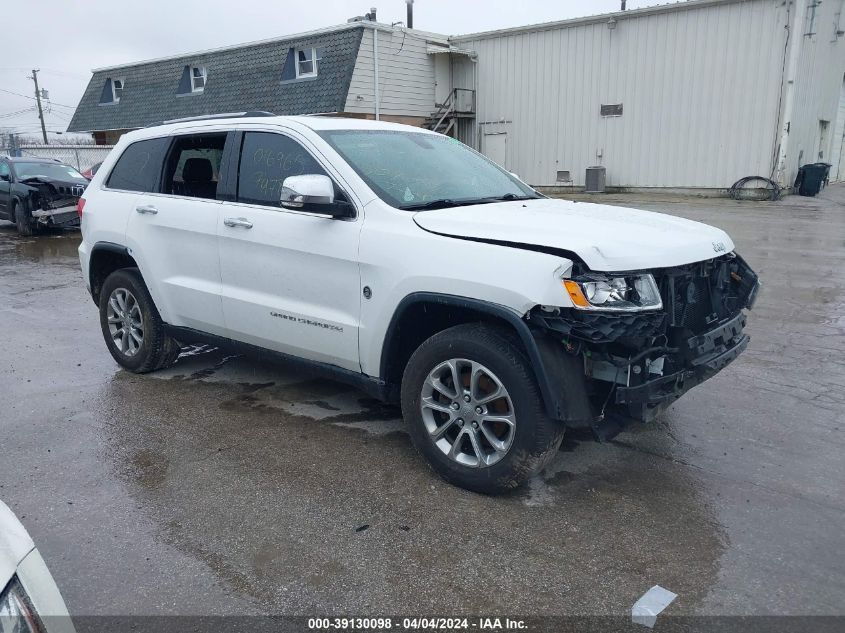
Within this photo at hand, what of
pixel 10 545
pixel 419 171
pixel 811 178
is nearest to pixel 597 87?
pixel 811 178

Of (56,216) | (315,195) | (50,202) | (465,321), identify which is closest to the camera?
(465,321)

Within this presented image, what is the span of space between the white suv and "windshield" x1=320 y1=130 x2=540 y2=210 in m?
0.02

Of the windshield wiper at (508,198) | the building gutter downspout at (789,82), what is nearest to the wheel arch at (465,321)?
the windshield wiper at (508,198)

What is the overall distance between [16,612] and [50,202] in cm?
1571

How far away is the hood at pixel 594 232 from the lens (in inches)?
125

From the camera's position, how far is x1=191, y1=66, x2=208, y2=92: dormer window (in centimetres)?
2651

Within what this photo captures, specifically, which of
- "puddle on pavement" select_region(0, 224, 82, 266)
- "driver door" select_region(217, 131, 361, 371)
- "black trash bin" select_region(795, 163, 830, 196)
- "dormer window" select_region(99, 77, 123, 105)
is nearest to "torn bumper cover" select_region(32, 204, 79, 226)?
"puddle on pavement" select_region(0, 224, 82, 266)

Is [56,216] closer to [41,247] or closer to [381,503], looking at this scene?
[41,247]

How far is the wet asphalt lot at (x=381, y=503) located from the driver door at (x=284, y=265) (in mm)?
641

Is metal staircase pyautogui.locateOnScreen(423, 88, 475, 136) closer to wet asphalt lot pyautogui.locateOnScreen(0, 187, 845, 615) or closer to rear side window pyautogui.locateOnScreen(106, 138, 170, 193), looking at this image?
rear side window pyautogui.locateOnScreen(106, 138, 170, 193)

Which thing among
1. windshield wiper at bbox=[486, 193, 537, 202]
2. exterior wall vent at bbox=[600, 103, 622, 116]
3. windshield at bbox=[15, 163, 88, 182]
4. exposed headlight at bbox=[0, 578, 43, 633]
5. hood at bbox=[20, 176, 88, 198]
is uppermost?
exterior wall vent at bbox=[600, 103, 622, 116]

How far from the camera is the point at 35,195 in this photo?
1509 centimetres

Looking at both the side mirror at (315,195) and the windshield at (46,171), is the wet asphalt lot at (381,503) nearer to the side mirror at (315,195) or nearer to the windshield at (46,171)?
the side mirror at (315,195)

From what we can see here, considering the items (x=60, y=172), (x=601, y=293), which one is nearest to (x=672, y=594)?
(x=601, y=293)
